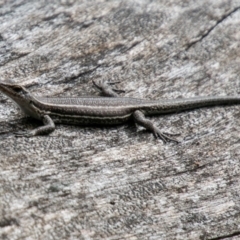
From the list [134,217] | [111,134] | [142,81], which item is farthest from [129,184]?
[142,81]

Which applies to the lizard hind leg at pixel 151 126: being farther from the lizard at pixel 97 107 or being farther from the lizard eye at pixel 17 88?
the lizard eye at pixel 17 88

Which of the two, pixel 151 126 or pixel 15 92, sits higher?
pixel 15 92

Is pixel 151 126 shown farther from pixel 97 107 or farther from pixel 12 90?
pixel 12 90

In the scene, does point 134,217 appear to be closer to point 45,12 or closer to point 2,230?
point 2,230

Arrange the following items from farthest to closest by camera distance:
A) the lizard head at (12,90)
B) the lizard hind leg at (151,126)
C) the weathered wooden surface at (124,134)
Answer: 1. the lizard head at (12,90)
2. the lizard hind leg at (151,126)
3. the weathered wooden surface at (124,134)

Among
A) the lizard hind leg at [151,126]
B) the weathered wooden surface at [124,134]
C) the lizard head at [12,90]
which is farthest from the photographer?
the lizard head at [12,90]

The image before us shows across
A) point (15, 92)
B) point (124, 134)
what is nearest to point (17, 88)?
point (15, 92)

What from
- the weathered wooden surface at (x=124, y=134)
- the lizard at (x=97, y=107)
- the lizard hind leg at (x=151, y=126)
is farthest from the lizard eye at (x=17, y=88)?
the lizard hind leg at (x=151, y=126)

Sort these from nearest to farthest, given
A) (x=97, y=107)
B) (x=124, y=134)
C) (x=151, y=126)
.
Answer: (x=124, y=134), (x=151, y=126), (x=97, y=107)

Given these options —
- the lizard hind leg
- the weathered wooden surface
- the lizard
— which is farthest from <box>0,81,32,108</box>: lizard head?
the lizard hind leg
